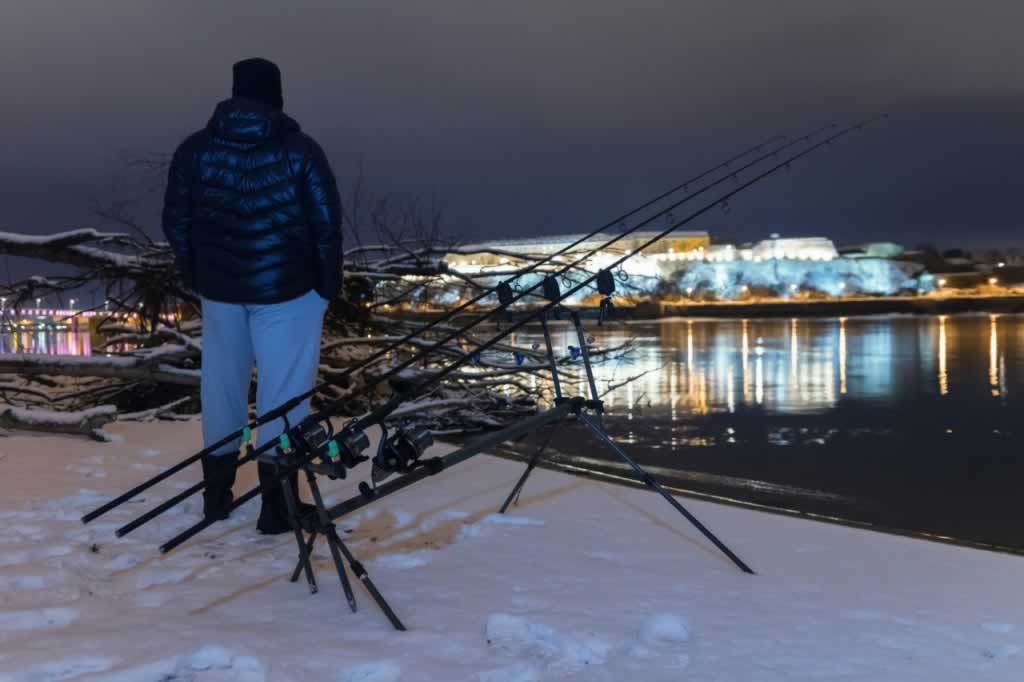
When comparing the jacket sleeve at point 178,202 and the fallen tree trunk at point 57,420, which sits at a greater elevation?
the jacket sleeve at point 178,202

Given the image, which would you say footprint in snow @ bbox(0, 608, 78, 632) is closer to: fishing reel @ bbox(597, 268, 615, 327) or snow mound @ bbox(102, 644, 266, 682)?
snow mound @ bbox(102, 644, 266, 682)

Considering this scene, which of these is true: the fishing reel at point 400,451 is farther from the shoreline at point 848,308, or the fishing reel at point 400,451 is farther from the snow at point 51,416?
the shoreline at point 848,308

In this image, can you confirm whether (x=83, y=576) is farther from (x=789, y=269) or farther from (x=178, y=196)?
(x=789, y=269)

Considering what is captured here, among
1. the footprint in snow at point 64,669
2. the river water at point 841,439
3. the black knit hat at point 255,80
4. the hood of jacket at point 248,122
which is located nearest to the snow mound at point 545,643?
the footprint in snow at point 64,669

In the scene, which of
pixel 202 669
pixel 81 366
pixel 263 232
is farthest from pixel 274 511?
pixel 81 366

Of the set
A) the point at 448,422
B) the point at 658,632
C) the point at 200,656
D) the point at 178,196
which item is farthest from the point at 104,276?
the point at 658,632

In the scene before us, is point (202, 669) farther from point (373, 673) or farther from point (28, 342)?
point (28, 342)

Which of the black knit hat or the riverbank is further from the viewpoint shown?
the riverbank

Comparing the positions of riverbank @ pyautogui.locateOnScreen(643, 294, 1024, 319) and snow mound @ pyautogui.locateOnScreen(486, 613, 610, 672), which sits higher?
riverbank @ pyautogui.locateOnScreen(643, 294, 1024, 319)

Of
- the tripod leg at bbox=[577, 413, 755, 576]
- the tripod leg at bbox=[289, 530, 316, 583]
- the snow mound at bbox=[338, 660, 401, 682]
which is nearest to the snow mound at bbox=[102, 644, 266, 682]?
the snow mound at bbox=[338, 660, 401, 682]
